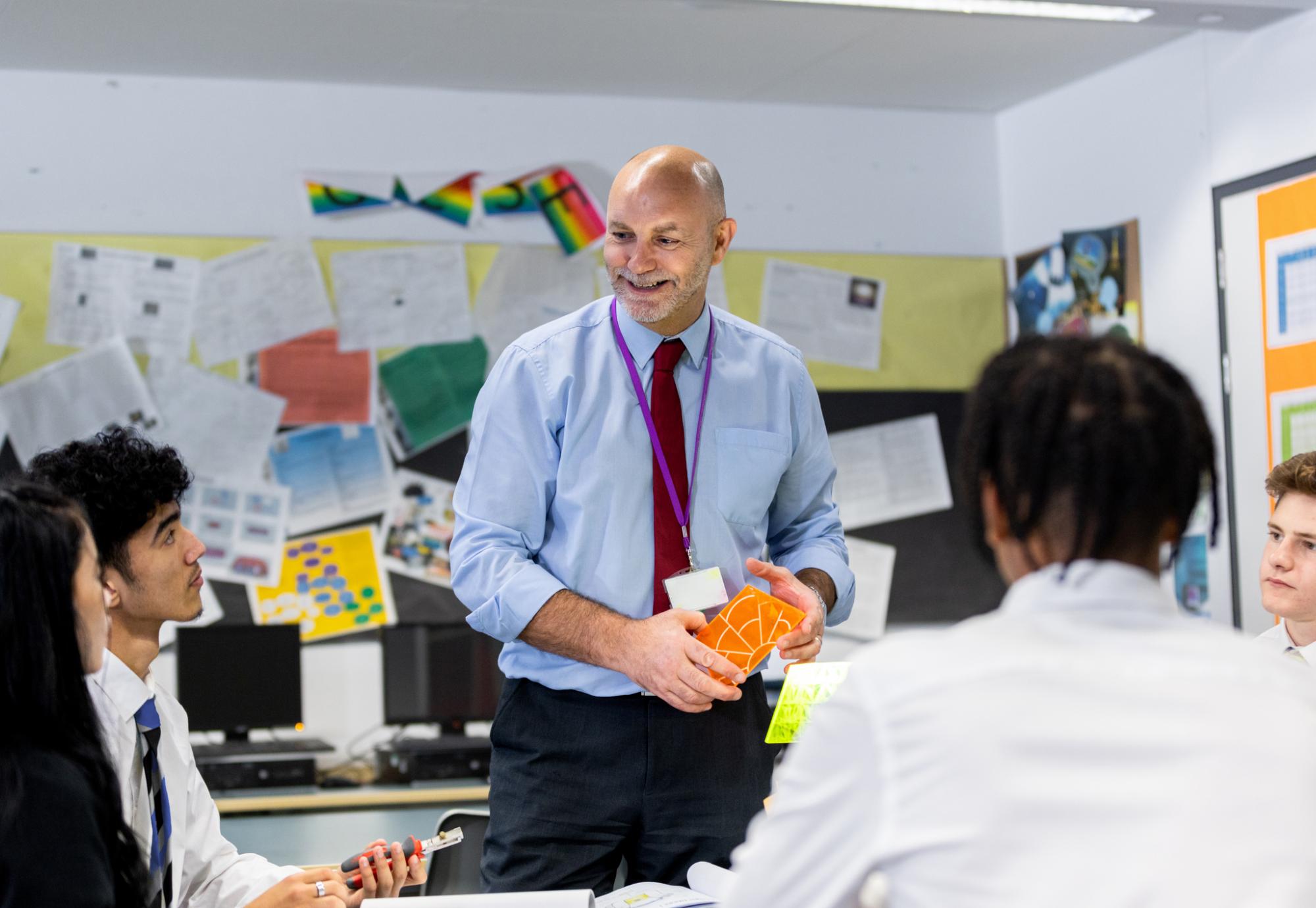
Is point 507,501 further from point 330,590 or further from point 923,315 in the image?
point 923,315

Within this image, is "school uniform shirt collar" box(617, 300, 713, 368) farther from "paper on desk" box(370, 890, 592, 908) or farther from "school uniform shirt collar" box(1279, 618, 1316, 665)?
"school uniform shirt collar" box(1279, 618, 1316, 665)

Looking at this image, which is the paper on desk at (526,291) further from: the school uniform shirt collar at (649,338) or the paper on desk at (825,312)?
the school uniform shirt collar at (649,338)

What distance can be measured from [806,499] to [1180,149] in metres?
2.61

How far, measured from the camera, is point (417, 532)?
4484 mm

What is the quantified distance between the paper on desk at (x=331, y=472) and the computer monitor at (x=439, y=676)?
431 mm

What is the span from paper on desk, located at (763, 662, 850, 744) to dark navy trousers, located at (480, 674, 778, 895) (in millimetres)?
273

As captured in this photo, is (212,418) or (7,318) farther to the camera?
(212,418)

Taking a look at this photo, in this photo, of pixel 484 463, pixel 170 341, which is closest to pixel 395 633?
pixel 170 341

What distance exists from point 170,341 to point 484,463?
2697 mm

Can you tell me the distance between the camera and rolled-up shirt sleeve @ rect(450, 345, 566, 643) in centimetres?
194

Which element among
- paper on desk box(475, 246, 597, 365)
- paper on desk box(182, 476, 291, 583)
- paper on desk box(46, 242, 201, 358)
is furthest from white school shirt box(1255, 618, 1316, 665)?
paper on desk box(46, 242, 201, 358)

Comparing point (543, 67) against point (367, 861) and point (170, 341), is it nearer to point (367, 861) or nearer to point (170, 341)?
point (170, 341)

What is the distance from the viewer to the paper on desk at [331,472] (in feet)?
14.5

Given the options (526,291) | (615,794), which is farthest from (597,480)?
(526,291)
